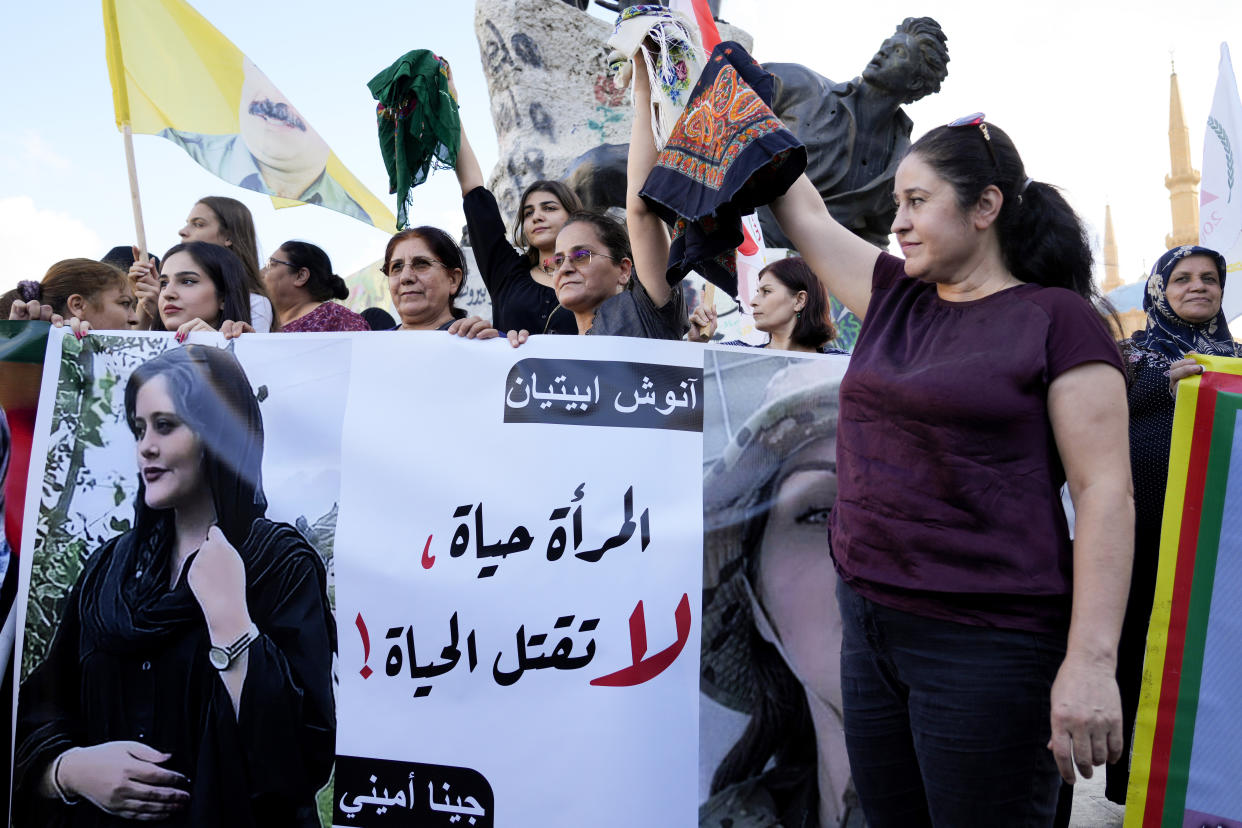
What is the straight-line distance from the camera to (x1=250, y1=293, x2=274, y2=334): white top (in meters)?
3.31

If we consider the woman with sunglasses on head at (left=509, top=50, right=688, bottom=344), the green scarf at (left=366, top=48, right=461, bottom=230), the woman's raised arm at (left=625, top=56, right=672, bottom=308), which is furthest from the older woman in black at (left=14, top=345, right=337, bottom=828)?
the green scarf at (left=366, top=48, right=461, bottom=230)

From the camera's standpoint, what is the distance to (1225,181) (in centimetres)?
566

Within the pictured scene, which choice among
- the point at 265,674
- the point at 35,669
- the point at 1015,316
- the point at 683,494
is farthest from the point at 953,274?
the point at 35,669

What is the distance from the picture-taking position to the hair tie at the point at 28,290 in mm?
2936

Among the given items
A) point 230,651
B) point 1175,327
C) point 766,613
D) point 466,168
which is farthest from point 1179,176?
point 230,651

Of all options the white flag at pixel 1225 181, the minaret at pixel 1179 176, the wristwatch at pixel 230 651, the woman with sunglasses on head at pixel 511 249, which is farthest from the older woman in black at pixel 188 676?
the minaret at pixel 1179 176

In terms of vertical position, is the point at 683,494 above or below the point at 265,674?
above

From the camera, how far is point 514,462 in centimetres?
234

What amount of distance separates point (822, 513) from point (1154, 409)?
1088 mm

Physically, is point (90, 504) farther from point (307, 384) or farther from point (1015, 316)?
point (1015, 316)

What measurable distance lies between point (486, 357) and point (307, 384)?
437mm

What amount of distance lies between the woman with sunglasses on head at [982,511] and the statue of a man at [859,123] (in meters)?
4.75

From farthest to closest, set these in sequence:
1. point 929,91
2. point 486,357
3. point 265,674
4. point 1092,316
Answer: point 929,91, point 486,357, point 265,674, point 1092,316

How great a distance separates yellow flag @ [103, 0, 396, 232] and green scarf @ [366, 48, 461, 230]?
99cm
